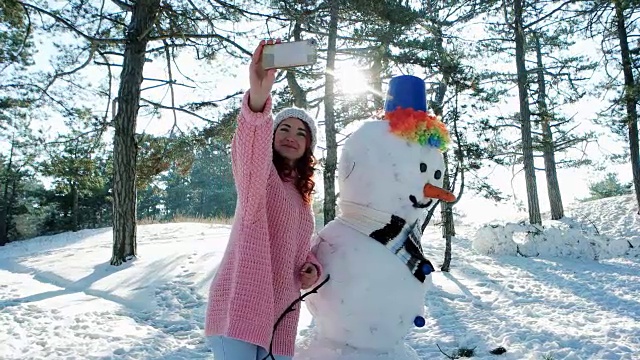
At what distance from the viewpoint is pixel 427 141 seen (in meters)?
2.17

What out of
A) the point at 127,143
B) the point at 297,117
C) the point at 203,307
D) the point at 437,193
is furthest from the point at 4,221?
the point at 437,193

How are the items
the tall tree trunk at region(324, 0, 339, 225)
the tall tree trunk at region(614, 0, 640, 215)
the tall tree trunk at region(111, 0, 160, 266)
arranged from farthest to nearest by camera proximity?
1. the tall tree trunk at region(614, 0, 640, 215)
2. the tall tree trunk at region(324, 0, 339, 225)
3. the tall tree trunk at region(111, 0, 160, 266)

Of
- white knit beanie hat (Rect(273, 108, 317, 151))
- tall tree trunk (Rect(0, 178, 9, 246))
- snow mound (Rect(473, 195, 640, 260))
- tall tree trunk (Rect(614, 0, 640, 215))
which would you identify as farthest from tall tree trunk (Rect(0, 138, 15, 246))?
tall tree trunk (Rect(614, 0, 640, 215))

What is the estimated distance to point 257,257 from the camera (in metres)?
1.58

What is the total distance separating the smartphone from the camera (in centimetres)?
139

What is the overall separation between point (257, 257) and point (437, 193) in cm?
95

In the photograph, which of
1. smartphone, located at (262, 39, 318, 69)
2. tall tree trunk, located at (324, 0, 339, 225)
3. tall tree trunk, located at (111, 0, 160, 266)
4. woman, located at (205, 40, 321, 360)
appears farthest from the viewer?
tall tree trunk, located at (324, 0, 339, 225)

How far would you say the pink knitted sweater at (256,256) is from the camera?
1536mm

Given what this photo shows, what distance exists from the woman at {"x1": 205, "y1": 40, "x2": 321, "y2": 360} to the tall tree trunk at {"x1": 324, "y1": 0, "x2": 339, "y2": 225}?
5.55m

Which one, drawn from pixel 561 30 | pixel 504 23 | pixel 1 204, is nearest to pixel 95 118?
pixel 504 23

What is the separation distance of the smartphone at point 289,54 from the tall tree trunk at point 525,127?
1069 centimetres

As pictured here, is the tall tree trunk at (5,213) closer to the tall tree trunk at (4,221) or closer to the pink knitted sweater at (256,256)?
the tall tree trunk at (4,221)

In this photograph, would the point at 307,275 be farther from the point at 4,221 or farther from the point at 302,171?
the point at 4,221

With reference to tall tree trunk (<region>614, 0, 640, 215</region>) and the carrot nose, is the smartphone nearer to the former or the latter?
the carrot nose
